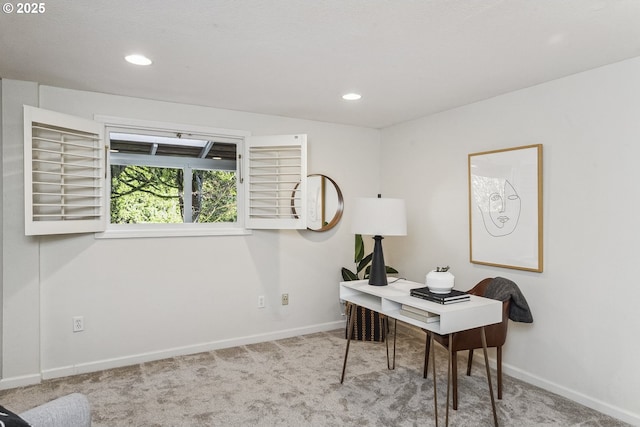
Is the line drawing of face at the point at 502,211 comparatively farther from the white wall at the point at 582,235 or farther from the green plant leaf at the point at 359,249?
the green plant leaf at the point at 359,249

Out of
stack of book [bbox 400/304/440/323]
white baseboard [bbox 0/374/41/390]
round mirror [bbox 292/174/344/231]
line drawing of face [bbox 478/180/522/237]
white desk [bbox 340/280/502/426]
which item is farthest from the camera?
round mirror [bbox 292/174/344/231]

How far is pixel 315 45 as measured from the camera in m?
Result: 2.31

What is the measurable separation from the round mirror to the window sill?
0.77 meters

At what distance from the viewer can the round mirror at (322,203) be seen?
14.1 feet

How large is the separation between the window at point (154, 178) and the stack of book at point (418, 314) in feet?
4.95

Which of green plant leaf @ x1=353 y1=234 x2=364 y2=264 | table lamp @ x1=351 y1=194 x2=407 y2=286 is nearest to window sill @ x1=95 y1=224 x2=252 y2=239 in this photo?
green plant leaf @ x1=353 y1=234 x2=364 y2=264

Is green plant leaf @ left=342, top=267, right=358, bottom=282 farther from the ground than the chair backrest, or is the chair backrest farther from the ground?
green plant leaf @ left=342, top=267, right=358, bottom=282

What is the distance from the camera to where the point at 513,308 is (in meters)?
2.70

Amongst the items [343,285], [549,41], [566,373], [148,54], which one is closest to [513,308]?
[566,373]

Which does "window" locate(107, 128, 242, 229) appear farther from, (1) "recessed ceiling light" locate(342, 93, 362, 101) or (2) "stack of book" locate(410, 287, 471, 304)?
(2) "stack of book" locate(410, 287, 471, 304)

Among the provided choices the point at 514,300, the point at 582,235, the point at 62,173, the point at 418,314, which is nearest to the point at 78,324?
the point at 62,173

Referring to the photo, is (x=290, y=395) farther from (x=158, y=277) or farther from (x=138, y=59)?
(x=138, y=59)

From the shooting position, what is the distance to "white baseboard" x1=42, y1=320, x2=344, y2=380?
313cm

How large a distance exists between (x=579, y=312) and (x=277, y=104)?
2.89 meters
